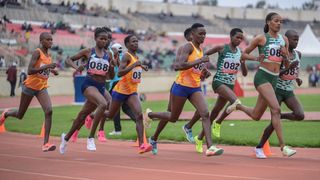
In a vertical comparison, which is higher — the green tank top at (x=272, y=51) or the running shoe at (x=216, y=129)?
the green tank top at (x=272, y=51)

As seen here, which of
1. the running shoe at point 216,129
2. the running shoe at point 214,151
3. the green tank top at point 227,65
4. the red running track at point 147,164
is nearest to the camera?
the red running track at point 147,164

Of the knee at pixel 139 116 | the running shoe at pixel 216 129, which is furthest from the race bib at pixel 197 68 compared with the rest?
the running shoe at pixel 216 129

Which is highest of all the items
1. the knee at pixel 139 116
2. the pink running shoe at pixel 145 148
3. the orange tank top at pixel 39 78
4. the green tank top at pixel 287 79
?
the green tank top at pixel 287 79

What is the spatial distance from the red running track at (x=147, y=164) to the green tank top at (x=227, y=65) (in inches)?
54.6

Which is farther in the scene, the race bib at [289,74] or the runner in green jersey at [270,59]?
the race bib at [289,74]

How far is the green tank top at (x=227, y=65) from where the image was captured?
14.0m

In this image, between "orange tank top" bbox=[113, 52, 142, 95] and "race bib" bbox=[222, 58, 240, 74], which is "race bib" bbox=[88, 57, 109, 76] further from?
"race bib" bbox=[222, 58, 240, 74]

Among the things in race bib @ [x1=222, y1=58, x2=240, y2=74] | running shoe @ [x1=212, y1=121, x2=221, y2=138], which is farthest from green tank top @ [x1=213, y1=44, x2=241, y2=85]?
running shoe @ [x1=212, y1=121, x2=221, y2=138]

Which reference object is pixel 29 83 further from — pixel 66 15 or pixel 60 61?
pixel 66 15

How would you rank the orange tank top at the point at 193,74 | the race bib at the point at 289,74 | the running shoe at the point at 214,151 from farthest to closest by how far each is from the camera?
the race bib at the point at 289,74, the orange tank top at the point at 193,74, the running shoe at the point at 214,151

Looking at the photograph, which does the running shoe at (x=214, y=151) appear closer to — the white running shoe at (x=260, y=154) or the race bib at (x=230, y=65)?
the white running shoe at (x=260, y=154)

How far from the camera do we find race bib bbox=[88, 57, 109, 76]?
42.1 ft

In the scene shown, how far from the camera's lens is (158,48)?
5959 cm

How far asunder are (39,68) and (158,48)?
46.7 m
